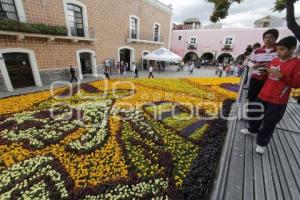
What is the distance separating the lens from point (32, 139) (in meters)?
4.55

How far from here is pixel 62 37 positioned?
12148 millimetres

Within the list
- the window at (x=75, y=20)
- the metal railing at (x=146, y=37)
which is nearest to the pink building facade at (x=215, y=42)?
the metal railing at (x=146, y=37)

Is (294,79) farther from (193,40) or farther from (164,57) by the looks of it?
(193,40)

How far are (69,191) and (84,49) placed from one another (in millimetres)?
13913

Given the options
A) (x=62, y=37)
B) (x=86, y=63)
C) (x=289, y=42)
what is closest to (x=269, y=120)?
(x=289, y=42)

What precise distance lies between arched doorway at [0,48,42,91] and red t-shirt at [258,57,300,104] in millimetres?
13233

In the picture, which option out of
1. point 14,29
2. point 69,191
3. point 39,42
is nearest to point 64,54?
point 39,42

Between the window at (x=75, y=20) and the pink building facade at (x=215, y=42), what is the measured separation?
2644cm

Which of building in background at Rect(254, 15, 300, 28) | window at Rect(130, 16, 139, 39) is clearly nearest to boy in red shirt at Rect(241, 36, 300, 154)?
window at Rect(130, 16, 139, 39)

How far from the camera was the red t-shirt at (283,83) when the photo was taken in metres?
2.41

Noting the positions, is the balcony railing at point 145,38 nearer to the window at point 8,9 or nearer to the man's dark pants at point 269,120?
the window at point 8,9

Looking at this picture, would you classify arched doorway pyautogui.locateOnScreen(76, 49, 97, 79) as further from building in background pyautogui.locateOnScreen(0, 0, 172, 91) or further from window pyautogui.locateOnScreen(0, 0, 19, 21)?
window pyautogui.locateOnScreen(0, 0, 19, 21)

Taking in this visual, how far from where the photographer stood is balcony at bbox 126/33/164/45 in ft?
65.2

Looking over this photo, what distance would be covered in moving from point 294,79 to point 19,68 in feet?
46.8
